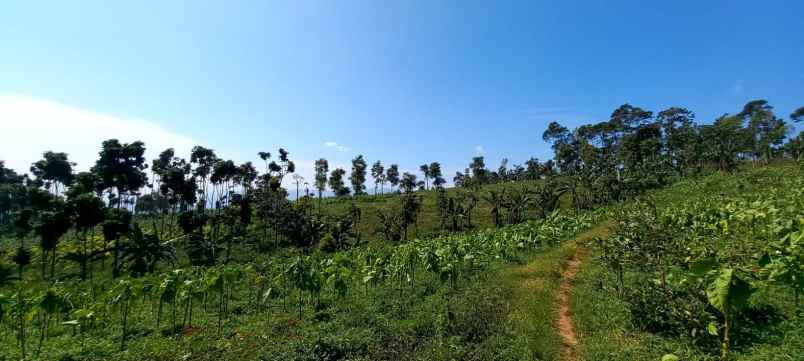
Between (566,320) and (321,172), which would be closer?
(566,320)

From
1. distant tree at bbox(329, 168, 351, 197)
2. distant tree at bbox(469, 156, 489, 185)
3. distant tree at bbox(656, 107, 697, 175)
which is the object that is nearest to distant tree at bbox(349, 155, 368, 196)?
distant tree at bbox(329, 168, 351, 197)

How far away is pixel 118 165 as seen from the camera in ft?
172

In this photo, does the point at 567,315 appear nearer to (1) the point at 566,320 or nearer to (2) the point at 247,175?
(1) the point at 566,320

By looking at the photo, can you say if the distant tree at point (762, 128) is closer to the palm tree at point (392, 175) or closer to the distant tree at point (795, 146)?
the distant tree at point (795, 146)

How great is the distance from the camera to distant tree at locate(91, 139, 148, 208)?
5078 cm

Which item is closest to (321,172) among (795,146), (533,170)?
(533,170)

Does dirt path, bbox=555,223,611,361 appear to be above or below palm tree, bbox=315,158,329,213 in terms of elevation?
below

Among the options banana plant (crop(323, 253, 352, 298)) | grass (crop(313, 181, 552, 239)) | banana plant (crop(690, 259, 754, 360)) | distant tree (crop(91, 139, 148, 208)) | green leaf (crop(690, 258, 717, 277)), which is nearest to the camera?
banana plant (crop(690, 259, 754, 360))

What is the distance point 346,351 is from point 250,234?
55.1 meters

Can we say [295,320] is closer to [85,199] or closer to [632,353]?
[632,353]

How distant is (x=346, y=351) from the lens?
29.5 feet

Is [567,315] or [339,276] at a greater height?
[339,276]

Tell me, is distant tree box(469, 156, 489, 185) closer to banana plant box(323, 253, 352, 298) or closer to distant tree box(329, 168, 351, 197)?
distant tree box(329, 168, 351, 197)

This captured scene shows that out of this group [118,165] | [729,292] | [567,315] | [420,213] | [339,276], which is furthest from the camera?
[420,213]
